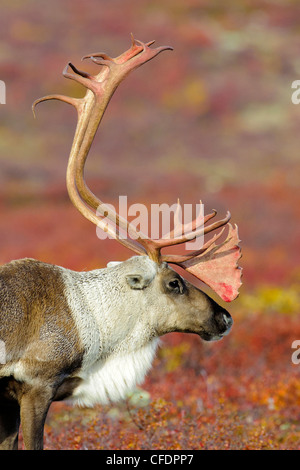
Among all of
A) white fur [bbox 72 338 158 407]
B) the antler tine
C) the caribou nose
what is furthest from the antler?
white fur [bbox 72 338 158 407]

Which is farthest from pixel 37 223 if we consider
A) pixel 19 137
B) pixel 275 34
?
pixel 275 34

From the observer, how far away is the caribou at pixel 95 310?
3.33 metres

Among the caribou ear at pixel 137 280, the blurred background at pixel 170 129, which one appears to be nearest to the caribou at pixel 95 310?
the caribou ear at pixel 137 280

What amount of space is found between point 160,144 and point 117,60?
19064 millimetres

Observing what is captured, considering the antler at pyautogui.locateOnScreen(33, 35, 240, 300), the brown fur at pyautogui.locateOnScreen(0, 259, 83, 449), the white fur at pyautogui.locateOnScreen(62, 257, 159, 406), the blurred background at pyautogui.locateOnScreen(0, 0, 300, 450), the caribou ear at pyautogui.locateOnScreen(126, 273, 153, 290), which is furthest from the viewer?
the blurred background at pyautogui.locateOnScreen(0, 0, 300, 450)

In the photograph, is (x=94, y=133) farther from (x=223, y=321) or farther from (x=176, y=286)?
(x=223, y=321)

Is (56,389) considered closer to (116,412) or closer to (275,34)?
(116,412)

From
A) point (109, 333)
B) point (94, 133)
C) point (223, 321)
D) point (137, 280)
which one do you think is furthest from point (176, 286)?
point (94, 133)

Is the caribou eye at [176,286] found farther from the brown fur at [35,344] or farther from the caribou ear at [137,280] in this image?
the brown fur at [35,344]

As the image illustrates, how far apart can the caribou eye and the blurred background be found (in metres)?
3.46

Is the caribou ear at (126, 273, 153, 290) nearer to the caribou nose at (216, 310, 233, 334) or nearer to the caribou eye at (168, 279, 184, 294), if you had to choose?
the caribou eye at (168, 279, 184, 294)

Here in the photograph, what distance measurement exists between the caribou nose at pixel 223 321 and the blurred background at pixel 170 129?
3230 millimetres

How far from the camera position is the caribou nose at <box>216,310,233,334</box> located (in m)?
3.85

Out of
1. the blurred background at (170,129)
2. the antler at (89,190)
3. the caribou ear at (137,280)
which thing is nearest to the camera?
the caribou ear at (137,280)
